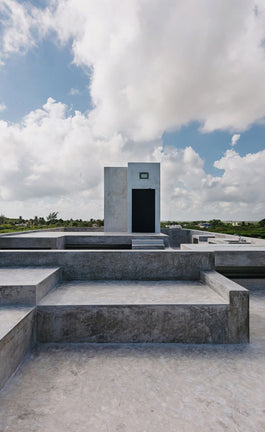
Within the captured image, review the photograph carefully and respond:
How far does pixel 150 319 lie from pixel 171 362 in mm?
615

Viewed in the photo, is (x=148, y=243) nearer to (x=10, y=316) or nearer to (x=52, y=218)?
(x=10, y=316)

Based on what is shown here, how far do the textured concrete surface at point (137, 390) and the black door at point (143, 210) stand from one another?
36.2 ft

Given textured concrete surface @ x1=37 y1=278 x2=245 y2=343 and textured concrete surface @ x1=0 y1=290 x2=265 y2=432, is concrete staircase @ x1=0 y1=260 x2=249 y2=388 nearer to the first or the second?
textured concrete surface @ x1=37 y1=278 x2=245 y2=343

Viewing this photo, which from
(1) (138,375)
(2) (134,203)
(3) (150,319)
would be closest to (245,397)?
(1) (138,375)

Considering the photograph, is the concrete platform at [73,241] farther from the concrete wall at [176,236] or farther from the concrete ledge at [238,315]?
the concrete ledge at [238,315]

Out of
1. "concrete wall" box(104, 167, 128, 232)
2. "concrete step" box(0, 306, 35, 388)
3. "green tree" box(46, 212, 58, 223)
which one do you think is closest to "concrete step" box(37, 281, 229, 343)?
"concrete step" box(0, 306, 35, 388)

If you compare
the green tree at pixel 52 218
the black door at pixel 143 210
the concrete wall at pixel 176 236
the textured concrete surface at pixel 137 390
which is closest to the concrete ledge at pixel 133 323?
the textured concrete surface at pixel 137 390

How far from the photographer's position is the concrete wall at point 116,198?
15500 millimetres

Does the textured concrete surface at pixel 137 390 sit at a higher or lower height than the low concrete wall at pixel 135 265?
lower

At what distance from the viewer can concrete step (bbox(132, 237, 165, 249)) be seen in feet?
31.3

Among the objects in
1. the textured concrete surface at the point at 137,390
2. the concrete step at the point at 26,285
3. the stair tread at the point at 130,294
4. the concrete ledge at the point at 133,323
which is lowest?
the textured concrete surface at the point at 137,390

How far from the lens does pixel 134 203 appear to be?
14.2 metres

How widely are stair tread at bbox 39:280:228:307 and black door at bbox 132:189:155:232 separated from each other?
380 inches

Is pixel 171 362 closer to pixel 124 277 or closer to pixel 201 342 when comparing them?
pixel 201 342
